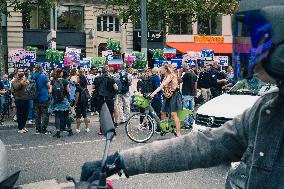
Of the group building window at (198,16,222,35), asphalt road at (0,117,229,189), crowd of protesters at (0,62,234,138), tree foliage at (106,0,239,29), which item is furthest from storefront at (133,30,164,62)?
asphalt road at (0,117,229,189)

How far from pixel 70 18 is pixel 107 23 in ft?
9.26

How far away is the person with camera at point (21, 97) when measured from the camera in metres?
12.5

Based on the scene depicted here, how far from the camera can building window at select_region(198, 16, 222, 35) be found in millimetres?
39969

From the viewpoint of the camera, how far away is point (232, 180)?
210 centimetres

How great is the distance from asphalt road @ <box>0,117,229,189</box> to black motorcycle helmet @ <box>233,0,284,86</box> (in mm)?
4567

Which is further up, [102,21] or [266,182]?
[102,21]

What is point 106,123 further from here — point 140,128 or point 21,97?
point 21,97

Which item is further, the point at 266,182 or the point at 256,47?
the point at 256,47

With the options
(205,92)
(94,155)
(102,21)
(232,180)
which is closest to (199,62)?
(205,92)

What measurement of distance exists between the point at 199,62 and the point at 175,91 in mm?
14260

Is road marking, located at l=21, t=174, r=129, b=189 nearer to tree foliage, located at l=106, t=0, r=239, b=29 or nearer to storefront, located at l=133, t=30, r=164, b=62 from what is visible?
tree foliage, located at l=106, t=0, r=239, b=29

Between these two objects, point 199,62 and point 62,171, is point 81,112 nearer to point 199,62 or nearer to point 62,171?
point 62,171

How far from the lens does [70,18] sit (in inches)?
1355

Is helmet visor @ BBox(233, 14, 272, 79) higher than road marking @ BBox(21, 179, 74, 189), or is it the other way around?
helmet visor @ BBox(233, 14, 272, 79)
